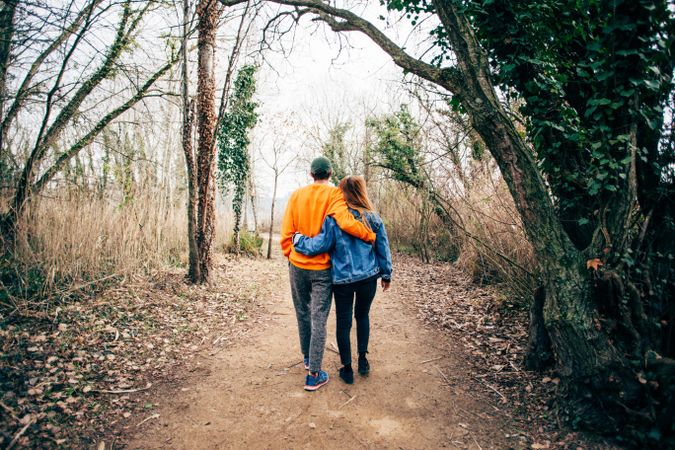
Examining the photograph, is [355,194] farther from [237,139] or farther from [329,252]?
[237,139]

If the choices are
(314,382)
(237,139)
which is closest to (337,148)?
(237,139)

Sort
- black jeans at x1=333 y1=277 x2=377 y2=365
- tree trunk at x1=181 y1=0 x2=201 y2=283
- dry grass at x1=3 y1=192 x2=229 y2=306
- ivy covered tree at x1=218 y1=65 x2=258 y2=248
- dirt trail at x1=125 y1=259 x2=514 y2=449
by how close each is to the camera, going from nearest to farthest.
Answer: dirt trail at x1=125 y1=259 x2=514 y2=449 → black jeans at x1=333 y1=277 x2=377 y2=365 → dry grass at x1=3 y1=192 x2=229 y2=306 → tree trunk at x1=181 y1=0 x2=201 y2=283 → ivy covered tree at x1=218 y1=65 x2=258 y2=248

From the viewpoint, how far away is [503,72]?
3.12m

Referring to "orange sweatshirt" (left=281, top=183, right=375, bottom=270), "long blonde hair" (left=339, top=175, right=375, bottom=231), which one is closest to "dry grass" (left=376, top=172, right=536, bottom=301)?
"long blonde hair" (left=339, top=175, right=375, bottom=231)

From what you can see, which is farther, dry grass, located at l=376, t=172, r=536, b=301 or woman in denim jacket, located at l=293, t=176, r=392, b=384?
dry grass, located at l=376, t=172, r=536, b=301

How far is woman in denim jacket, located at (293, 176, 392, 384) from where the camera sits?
2.90 metres

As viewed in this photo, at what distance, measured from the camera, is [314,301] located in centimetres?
301

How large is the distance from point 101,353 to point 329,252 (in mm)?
2831

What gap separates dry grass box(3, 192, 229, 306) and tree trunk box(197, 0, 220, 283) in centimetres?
96

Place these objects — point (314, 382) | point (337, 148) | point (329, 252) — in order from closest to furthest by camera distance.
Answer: point (329, 252)
point (314, 382)
point (337, 148)

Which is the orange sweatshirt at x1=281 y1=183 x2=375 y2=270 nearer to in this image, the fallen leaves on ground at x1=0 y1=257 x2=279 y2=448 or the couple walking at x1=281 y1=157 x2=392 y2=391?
the couple walking at x1=281 y1=157 x2=392 y2=391

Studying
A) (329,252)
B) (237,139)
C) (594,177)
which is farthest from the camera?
(237,139)

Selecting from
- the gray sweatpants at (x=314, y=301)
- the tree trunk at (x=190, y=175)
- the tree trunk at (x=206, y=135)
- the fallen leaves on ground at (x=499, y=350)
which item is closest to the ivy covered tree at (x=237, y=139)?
the tree trunk at (x=206, y=135)

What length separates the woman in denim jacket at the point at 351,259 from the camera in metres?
2.90
